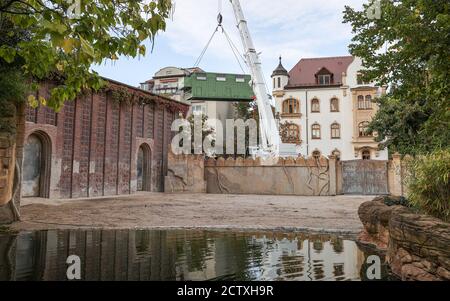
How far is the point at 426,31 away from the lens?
6.71 meters

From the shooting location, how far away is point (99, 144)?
21297mm

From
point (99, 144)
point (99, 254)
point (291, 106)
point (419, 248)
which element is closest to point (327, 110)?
point (291, 106)

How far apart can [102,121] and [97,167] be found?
8.77 feet

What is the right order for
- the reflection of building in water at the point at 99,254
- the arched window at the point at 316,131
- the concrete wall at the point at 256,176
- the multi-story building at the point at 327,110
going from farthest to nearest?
the arched window at the point at 316,131 < the multi-story building at the point at 327,110 < the concrete wall at the point at 256,176 < the reflection of building in water at the point at 99,254

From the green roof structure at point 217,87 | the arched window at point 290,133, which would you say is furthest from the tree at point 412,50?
the green roof structure at point 217,87

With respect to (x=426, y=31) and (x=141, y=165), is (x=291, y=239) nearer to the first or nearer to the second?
(x=426, y=31)

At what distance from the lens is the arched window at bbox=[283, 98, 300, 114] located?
47000mm

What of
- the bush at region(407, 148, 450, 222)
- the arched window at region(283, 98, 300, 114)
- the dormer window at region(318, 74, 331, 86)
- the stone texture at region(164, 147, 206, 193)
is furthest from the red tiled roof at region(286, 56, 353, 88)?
the bush at region(407, 148, 450, 222)

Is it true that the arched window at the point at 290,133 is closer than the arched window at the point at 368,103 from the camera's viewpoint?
Yes

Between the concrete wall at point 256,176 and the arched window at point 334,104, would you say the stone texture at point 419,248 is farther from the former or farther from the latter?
the arched window at point 334,104

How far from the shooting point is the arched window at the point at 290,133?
142ft

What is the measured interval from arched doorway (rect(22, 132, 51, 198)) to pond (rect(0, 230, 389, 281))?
1045cm

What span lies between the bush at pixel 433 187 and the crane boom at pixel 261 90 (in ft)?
73.4

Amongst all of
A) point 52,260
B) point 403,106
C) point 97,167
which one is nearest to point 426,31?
point 52,260
